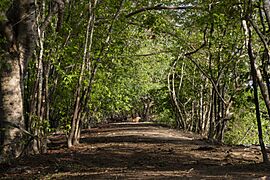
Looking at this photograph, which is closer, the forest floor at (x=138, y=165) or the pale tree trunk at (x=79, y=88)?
the forest floor at (x=138, y=165)

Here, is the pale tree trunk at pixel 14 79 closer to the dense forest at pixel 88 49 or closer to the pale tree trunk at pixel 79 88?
the dense forest at pixel 88 49

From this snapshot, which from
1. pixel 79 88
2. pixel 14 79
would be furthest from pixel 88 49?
pixel 14 79

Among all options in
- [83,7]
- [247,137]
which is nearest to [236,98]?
[83,7]

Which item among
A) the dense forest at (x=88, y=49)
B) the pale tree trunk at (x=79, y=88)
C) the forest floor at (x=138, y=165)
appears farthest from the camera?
the pale tree trunk at (x=79, y=88)

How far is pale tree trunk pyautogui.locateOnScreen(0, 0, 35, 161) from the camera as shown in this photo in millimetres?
7652

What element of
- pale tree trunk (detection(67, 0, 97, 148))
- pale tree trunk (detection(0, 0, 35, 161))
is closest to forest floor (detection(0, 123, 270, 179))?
pale tree trunk (detection(0, 0, 35, 161))

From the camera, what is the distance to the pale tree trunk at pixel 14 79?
7.65 m

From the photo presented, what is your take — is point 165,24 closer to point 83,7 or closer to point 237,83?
point 83,7

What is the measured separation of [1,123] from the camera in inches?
306

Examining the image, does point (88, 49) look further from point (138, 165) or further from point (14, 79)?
point (138, 165)

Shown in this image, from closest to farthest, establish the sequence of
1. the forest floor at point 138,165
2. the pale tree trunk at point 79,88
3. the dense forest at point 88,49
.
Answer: the forest floor at point 138,165
the dense forest at point 88,49
the pale tree trunk at point 79,88

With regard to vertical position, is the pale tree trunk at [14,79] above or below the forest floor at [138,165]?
above

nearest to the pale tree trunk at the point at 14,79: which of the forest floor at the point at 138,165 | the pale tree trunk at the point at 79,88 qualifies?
the forest floor at the point at 138,165

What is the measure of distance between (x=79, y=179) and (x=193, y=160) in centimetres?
287
